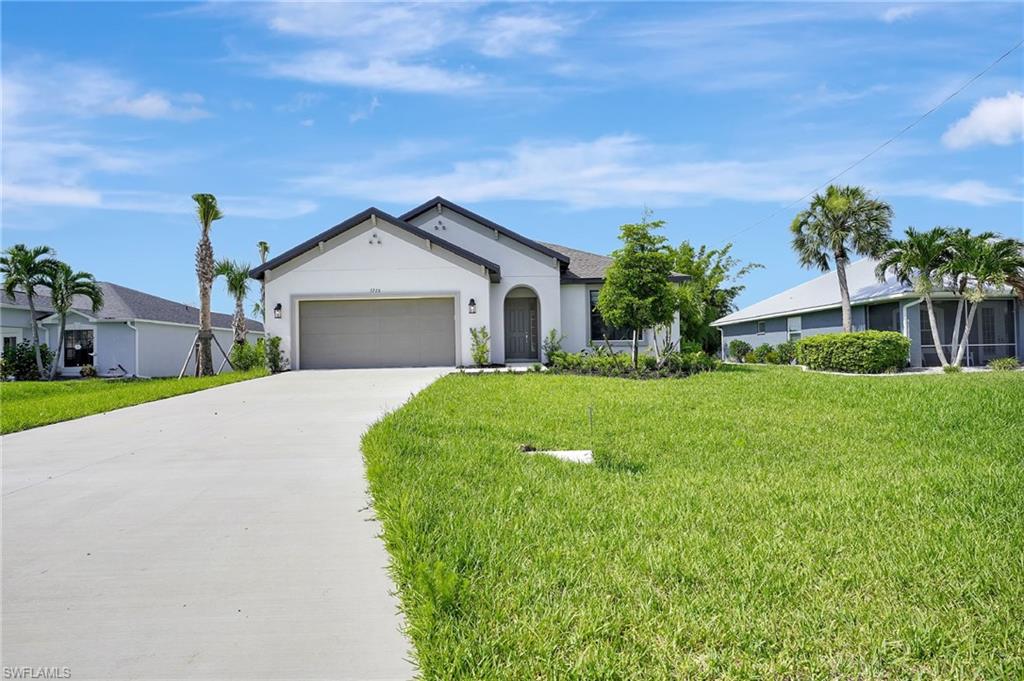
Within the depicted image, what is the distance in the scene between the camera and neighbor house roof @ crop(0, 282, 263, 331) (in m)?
29.1

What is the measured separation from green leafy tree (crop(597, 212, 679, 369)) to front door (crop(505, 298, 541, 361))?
5.25 metres

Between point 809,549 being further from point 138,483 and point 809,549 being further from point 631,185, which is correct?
point 631,185

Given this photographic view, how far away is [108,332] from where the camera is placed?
95.9ft

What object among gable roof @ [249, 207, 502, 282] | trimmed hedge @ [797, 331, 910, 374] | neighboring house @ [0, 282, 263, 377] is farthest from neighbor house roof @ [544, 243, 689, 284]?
neighboring house @ [0, 282, 263, 377]

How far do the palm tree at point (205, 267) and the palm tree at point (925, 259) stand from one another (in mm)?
23737

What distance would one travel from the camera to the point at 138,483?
6.24 meters

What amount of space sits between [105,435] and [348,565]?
6.58 m

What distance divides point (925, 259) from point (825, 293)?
8.53 metres

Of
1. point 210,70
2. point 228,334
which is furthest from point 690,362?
point 228,334

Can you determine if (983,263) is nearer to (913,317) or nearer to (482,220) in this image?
(913,317)

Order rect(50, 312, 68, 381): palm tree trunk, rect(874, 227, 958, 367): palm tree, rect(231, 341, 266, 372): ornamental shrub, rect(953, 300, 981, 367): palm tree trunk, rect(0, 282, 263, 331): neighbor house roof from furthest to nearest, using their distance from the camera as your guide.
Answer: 1. rect(0, 282, 263, 331): neighbor house roof
2. rect(50, 312, 68, 381): palm tree trunk
3. rect(953, 300, 981, 367): palm tree trunk
4. rect(874, 227, 958, 367): palm tree
5. rect(231, 341, 266, 372): ornamental shrub

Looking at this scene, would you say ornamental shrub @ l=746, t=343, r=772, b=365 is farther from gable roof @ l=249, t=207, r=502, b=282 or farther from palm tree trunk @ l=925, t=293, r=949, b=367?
gable roof @ l=249, t=207, r=502, b=282

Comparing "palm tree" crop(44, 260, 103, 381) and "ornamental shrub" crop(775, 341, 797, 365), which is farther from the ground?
"palm tree" crop(44, 260, 103, 381)

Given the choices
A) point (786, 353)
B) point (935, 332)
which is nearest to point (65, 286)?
point (786, 353)
